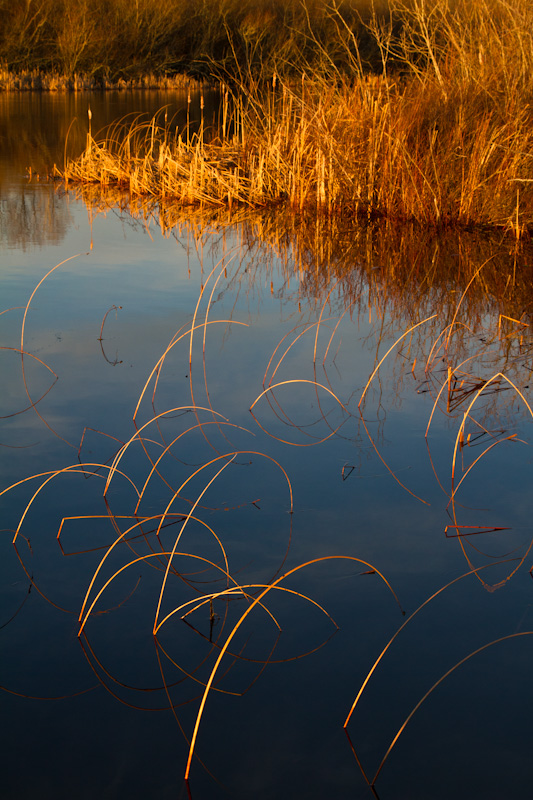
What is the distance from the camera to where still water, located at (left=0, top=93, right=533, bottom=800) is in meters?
1.85

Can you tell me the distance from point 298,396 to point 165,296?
74.8 inches

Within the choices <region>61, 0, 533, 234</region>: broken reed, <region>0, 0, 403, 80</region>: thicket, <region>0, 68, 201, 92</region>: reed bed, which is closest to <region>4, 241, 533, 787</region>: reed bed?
<region>61, 0, 533, 234</region>: broken reed

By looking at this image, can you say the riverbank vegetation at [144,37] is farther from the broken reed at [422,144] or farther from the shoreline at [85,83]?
the broken reed at [422,144]

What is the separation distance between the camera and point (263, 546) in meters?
2.62

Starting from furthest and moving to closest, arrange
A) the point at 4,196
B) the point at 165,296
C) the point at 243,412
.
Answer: the point at 4,196 < the point at 165,296 < the point at 243,412

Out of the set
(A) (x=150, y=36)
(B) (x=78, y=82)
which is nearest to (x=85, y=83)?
(B) (x=78, y=82)

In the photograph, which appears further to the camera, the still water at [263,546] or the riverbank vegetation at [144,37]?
the riverbank vegetation at [144,37]

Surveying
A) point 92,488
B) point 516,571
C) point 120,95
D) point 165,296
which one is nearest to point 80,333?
point 165,296

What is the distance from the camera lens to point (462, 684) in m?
2.05

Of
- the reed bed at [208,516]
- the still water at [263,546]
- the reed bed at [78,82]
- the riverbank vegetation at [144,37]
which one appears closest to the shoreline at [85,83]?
the reed bed at [78,82]

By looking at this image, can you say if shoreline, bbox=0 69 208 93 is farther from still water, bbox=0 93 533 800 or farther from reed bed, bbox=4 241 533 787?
reed bed, bbox=4 241 533 787

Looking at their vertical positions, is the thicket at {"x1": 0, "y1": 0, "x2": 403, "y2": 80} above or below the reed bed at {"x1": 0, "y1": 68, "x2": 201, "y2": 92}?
above

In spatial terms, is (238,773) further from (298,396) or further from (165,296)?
(165,296)

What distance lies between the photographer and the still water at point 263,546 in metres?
1.85
